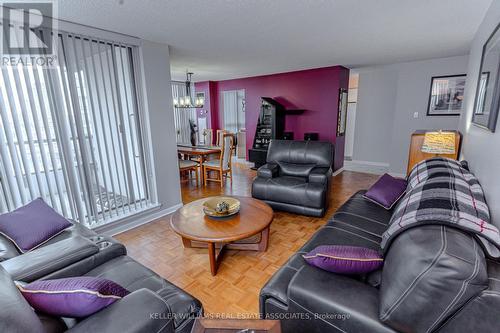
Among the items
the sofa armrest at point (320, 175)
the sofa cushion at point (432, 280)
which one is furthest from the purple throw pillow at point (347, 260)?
the sofa armrest at point (320, 175)

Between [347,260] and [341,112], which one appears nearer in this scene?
[347,260]

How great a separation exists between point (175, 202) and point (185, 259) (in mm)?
1305

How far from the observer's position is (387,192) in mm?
2311

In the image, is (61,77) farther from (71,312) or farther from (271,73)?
(271,73)

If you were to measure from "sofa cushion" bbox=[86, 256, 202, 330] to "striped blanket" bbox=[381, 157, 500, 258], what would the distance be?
103 centimetres

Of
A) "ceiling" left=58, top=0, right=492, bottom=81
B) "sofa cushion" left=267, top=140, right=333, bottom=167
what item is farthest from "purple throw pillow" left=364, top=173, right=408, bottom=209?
"ceiling" left=58, top=0, right=492, bottom=81

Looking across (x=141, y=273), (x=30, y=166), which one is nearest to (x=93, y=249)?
(x=141, y=273)

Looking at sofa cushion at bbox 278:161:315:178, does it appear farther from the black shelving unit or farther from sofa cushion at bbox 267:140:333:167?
the black shelving unit

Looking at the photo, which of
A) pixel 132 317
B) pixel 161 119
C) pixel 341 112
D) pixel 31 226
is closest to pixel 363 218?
pixel 132 317

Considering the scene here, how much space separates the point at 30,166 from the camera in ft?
7.35

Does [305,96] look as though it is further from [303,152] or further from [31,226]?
[31,226]

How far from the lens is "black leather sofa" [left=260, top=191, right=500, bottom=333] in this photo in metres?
0.80

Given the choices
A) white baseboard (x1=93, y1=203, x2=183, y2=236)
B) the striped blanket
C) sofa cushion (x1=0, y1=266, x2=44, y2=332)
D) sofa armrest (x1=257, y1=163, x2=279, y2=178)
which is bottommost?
white baseboard (x1=93, y1=203, x2=183, y2=236)

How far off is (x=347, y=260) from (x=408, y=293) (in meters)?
0.30
